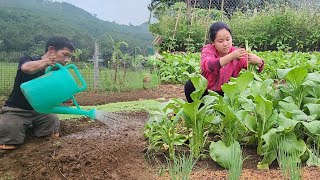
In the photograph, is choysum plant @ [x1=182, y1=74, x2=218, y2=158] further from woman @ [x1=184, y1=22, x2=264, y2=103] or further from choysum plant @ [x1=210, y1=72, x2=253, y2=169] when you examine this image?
woman @ [x1=184, y1=22, x2=264, y2=103]

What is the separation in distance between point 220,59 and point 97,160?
1.34 m

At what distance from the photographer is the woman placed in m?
3.64

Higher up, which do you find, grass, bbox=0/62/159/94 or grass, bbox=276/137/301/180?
grass, bbox=276/137/301/180

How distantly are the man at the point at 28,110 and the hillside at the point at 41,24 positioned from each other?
329 cm

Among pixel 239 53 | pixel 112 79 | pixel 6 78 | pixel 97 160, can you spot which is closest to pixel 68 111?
pixel 97 160

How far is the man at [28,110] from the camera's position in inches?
131

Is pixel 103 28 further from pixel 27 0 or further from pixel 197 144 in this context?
pixel 197 144

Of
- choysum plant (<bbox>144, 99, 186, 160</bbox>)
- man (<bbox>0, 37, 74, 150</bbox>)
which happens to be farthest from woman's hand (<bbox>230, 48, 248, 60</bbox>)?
man (<bbox>0, 37, 74, 150</bbox>)

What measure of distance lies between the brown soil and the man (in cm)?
10

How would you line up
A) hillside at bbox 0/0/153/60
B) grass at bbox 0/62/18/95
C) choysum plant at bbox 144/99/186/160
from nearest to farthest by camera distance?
choysum plant at bbox 144/99/186/160
grass at bbox 0/62/18/95
hillside at bbox 0/0/153/60

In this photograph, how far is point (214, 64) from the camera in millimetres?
3643

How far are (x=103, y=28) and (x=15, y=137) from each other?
215 inches

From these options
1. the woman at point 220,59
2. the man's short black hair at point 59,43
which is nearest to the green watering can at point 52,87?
the man's short black hair at point 59,43

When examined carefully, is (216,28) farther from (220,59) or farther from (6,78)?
(6,78)
